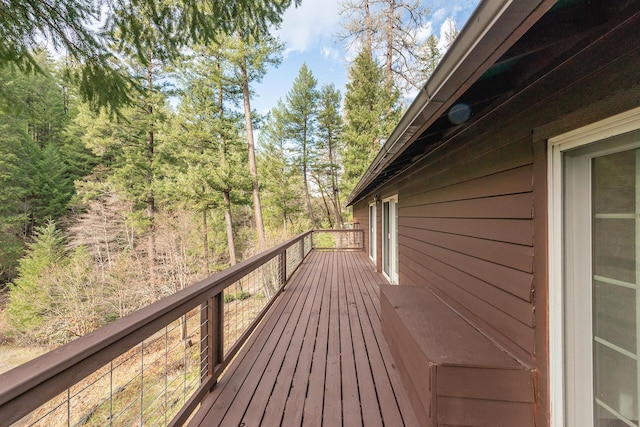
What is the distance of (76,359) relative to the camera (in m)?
0.74

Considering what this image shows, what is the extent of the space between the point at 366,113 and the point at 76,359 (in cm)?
1237

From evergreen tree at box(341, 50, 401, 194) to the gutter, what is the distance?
33.9ft

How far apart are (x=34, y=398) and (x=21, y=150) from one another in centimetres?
1889

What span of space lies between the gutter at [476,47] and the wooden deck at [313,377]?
1.85 metres

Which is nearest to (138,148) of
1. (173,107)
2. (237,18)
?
(173,107)

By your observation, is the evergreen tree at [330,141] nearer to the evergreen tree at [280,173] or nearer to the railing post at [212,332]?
the evergreen tree at [280,173]

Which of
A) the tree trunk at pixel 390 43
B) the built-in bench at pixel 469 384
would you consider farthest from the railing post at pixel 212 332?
the tree trunk at pixel 390 43

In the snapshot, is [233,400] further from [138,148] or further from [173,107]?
[138,148]

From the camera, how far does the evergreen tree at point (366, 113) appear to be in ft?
36.2

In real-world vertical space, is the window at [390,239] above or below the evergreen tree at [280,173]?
below

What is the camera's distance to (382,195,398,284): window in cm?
434

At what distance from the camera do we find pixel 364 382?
72.6 inches

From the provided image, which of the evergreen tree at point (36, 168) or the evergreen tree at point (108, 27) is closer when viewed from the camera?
the evergreen tree at point (108, 27)

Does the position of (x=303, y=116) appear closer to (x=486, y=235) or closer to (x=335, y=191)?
(x=335, y=191)
